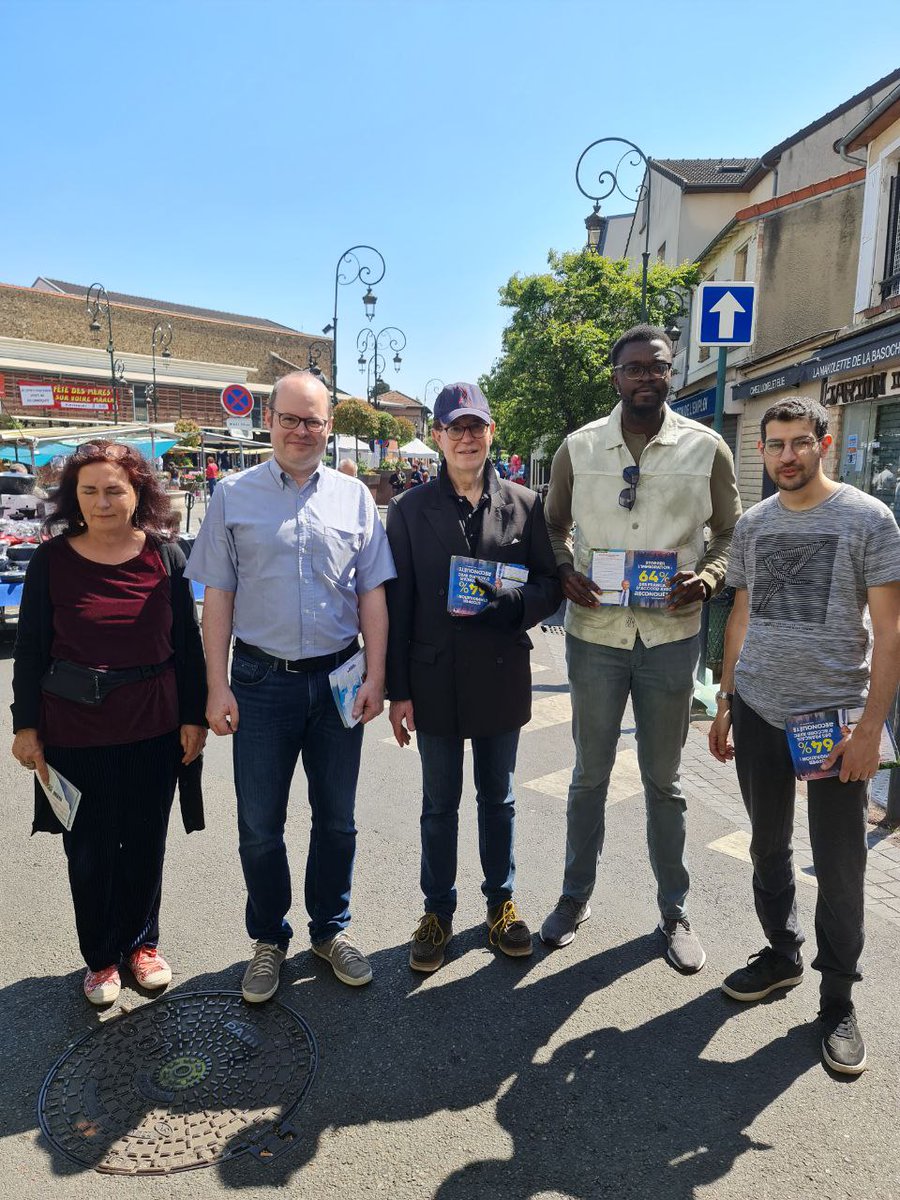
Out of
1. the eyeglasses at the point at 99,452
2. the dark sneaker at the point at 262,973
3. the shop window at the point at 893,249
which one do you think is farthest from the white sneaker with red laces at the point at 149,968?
the shop window at the point at 893,249

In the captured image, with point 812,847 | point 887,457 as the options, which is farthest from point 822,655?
point 887,457

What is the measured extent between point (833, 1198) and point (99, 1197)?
1.93m

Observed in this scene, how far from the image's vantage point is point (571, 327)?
1828 centimetres

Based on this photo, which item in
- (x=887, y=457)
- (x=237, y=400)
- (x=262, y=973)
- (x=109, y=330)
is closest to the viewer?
(x=262, y=973)

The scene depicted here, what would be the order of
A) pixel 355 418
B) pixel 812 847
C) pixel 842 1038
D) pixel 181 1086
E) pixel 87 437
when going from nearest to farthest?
pixel 181 1086
pixel 842 1038
pixel 812 847
pixel 87 437
pixel 355 418

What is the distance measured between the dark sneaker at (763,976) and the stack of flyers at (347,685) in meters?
1.70

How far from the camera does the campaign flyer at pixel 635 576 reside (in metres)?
2.85

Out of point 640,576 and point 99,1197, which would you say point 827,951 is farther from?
point 99,1197

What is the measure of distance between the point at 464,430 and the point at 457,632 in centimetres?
76

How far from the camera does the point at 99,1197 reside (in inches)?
79.8

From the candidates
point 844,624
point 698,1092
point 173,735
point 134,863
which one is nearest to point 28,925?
point 134,863

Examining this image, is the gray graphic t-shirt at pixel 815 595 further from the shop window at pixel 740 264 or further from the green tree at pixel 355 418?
the green tree at pixel 355 418

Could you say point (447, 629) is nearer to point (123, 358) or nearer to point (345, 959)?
point (345, 959)

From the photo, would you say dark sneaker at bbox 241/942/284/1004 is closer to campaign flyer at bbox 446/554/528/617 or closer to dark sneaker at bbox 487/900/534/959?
dark sneaker at bbox 487/900/534/959
